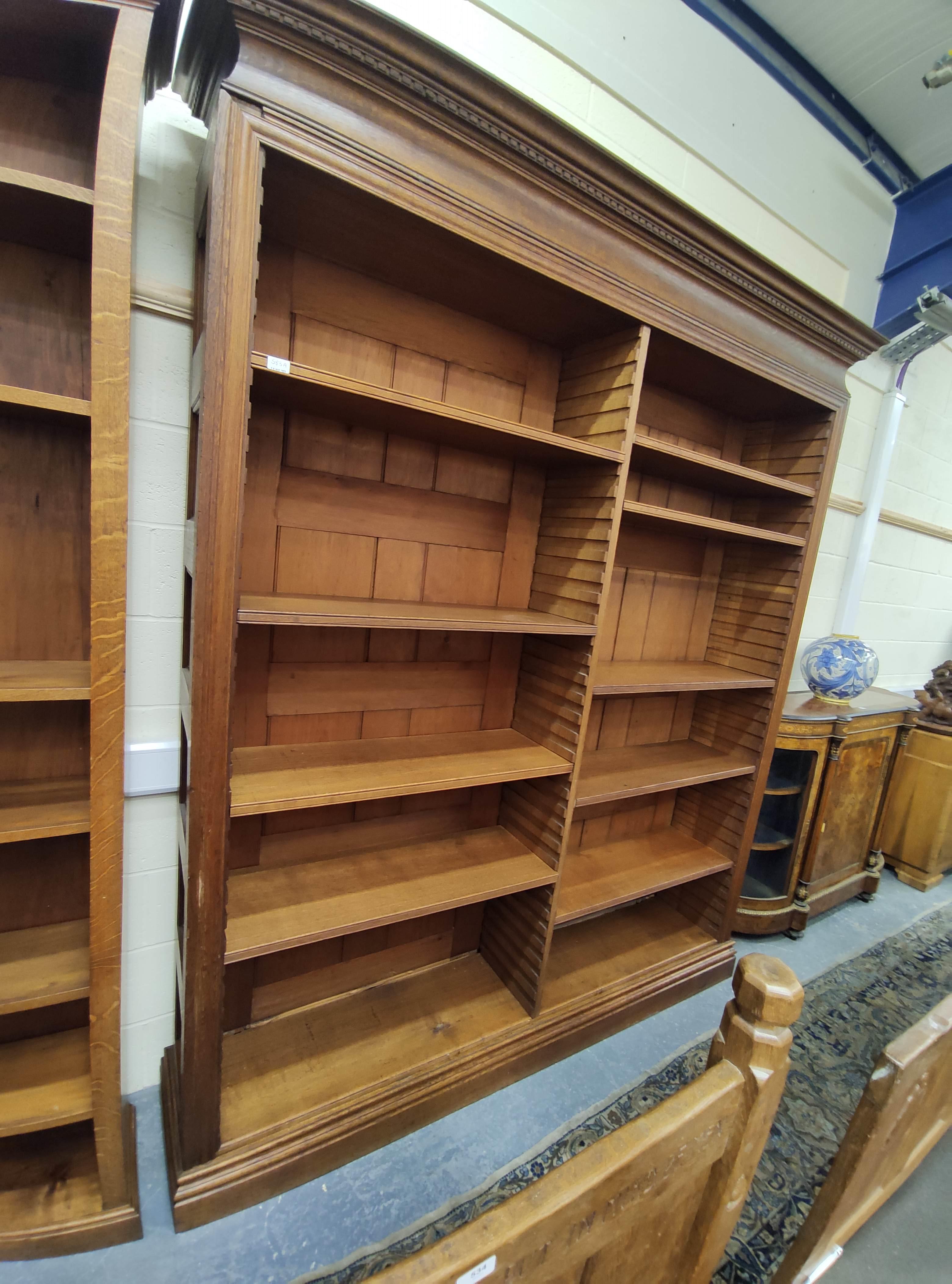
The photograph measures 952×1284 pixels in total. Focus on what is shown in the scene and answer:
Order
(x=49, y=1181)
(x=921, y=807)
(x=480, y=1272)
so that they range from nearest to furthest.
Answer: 1. (x=480, y=1272)
2. (x=49, y=1181)
3. (x=921, y=807)

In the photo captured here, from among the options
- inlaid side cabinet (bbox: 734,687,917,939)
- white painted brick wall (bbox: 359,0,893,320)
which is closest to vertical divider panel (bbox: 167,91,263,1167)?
white painted brick wall (bbox: 359,0,893,320)

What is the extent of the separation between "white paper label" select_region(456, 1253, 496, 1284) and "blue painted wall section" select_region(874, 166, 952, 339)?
9.50 ft

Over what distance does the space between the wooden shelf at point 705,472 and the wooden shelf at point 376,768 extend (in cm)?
84

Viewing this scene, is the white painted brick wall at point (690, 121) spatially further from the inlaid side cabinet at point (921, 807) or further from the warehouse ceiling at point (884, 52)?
the inlaid side cabinet at point (921, 807)

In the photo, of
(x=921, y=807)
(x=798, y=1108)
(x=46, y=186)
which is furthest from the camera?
(x=921, y=807)

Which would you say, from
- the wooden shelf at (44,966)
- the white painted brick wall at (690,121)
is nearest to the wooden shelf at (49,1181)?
the wooden shelf at (44,966)

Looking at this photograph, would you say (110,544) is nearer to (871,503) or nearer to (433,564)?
(433,564)

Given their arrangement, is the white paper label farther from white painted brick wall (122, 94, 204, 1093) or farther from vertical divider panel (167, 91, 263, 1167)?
white painted brick wall (122, 94, 204, 1093)

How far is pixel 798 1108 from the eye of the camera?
1.61m

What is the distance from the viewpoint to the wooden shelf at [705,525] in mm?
1432

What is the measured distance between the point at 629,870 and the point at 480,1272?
5.25 ft

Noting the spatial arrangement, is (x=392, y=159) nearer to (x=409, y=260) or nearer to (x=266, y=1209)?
(x=409, y=260)

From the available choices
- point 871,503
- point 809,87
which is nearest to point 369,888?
point 871,503

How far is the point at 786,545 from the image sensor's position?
1.85 metres
